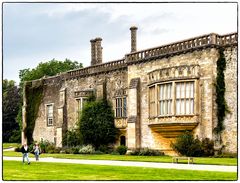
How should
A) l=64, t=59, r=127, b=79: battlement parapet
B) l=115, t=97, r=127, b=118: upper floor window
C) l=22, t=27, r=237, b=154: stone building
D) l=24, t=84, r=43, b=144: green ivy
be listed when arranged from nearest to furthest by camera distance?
l=22, t=27, r=237, b=154: stone building
l=115, t=97, r=127, b=118: upper floor window
l=64, t=59, r=127, b=79: battlement parapet
l=24, t=84, r=43, b=144: green ivy

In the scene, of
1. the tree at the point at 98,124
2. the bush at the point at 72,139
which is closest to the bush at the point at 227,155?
the tree at the point at 98,124

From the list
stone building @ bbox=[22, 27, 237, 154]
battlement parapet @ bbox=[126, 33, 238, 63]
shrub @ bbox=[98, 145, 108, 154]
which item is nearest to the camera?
stone building @ bbox=[22, 27, 237, 154]

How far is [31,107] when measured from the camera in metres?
51.6

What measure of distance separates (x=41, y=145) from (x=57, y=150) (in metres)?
4.21

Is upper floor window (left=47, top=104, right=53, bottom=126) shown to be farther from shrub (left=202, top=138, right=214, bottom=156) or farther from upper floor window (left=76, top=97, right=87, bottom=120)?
shrub (left=202, top=138, right=214, bottom=156)

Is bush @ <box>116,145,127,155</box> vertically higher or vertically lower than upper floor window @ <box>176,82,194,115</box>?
lower

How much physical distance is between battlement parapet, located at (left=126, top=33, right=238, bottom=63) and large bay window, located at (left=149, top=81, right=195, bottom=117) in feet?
7.63

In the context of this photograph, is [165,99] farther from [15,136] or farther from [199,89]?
[15,136]

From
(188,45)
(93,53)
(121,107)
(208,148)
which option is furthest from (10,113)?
(208,148)

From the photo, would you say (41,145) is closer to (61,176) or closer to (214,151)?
(214,151)

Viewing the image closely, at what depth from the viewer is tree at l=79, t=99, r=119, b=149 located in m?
39.8

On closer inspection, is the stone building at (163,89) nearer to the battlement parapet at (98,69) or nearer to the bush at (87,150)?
the battlement parapet at (98,69)

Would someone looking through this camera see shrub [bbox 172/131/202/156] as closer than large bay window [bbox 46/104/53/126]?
Yes

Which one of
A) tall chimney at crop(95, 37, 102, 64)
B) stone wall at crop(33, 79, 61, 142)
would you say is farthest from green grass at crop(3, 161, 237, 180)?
stone wall at crop(33, 79, 61, 142)
